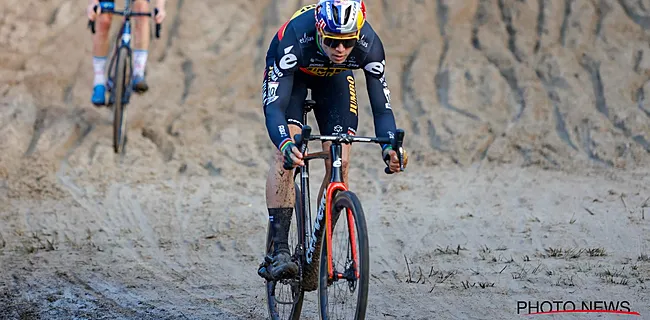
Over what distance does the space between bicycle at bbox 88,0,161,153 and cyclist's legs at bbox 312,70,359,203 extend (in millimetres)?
4106

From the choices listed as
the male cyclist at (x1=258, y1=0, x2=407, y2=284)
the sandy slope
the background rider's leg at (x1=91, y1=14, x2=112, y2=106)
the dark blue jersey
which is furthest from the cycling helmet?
the background rider's leg at (x1=91, y1=14, x2=112, y2=106)

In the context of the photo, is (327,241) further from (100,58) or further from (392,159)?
(100,58)

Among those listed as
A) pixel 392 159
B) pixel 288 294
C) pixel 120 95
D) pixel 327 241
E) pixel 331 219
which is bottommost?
pixel 288 294

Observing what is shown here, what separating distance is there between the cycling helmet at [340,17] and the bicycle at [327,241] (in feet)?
1.80

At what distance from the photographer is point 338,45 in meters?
4.90

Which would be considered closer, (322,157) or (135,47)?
(322,157)

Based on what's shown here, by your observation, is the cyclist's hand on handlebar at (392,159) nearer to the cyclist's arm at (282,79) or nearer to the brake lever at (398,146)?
the brake lever at (398,146)

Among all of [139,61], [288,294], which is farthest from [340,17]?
[139,61]

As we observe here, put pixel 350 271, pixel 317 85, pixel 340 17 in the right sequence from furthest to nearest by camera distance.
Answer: pixel 317 85 < pixel 340 17 < pixel 350 271

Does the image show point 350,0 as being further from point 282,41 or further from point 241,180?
point 241,180

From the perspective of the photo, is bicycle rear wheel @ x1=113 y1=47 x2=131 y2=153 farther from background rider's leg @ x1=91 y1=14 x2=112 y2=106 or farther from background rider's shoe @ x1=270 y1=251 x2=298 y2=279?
background rider's shoe @ x1=270 y1=251 x2=298 y2=279

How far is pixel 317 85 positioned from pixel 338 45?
0.67m

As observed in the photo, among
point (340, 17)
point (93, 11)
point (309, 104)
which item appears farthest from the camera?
point (93, 11)

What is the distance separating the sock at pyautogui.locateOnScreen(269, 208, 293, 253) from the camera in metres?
5.27
